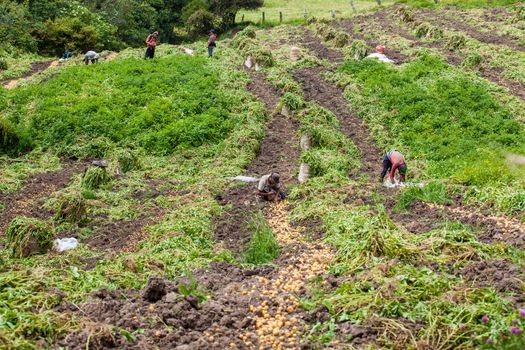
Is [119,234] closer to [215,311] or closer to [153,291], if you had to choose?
[153,291]

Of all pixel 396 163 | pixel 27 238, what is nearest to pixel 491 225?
pixel 396 163

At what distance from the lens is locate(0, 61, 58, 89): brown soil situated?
23.7 meters

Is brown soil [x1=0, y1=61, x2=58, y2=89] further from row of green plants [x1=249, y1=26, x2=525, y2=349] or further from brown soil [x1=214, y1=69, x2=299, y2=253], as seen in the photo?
row of green plants [x1=249, y1=26, x2=525, y2=349]

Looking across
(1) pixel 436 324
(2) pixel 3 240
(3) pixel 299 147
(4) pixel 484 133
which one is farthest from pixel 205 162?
(1) pixel 436 324

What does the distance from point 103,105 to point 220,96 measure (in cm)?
397

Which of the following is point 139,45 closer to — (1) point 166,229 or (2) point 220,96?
(2) point 220,96

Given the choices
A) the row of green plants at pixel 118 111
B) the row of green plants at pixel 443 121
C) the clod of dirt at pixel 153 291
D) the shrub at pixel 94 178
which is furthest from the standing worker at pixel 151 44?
the clod of dirt at pixel 153 291

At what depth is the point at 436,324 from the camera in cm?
625

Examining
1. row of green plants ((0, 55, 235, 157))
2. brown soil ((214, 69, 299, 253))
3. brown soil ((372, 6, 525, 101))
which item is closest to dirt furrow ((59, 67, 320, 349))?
brown soil ((214, 69, 299, 253))

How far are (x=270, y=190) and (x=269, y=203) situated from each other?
0.30 m

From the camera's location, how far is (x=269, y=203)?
12.2 m

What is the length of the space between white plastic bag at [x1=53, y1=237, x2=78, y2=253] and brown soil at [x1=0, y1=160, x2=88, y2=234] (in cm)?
186

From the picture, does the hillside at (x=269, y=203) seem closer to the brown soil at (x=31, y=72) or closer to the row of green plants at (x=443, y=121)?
the row of green plants at (x=443, y=121)

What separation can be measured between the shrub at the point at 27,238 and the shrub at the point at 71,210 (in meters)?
1.35
